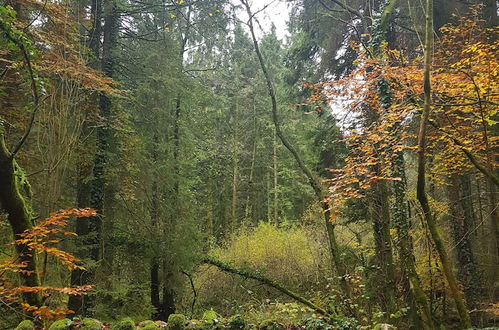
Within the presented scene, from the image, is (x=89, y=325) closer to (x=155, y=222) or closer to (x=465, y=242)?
(x=155, y=222)

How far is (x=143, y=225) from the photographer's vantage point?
26.6 ft

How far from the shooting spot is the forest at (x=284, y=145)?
4.48 metres

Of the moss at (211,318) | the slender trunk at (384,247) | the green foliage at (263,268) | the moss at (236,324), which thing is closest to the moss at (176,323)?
the moss at (211,318)

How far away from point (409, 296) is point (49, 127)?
616cm

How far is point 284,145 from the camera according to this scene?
9.49 meters

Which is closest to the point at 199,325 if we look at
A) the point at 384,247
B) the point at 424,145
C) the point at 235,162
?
the point at 424,145

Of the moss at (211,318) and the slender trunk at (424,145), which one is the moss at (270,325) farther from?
the slender trunk at (424,145)

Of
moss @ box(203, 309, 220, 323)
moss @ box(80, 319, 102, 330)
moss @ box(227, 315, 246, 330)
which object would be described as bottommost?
moss @ box(227, 315, 246, 330)

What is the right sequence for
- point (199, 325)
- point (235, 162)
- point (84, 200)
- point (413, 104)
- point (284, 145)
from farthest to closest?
point (235, 162) < point (284, 145) < point (84, 200) < point (413, 104) < point (199, 325)

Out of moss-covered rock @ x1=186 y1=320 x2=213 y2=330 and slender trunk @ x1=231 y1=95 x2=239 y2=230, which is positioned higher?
slender trunk @ x1=231 y1=95 x2=239 y2=230

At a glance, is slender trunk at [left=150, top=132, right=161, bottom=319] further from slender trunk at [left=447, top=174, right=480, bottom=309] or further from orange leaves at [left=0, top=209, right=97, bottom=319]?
slender trunk at [left=447, top=174, right=480, bottom=309]

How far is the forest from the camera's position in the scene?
4.48 metres

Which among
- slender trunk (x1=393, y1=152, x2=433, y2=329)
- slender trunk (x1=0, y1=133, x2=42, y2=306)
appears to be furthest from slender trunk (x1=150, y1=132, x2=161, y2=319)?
slender trunk (x1=393, y1=152, x2=433, y2=329)

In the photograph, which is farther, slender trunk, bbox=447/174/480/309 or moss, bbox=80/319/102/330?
slender trunk, bbox=447/174/480/309
